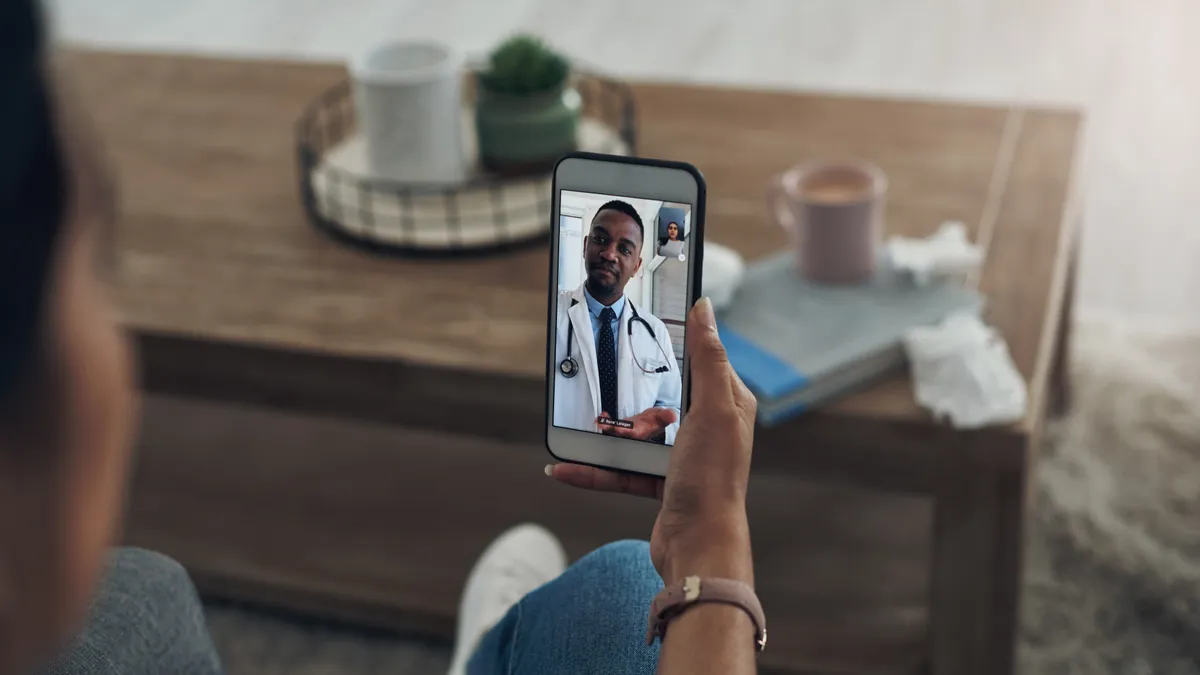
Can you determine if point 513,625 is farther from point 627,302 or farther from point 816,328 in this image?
point 816,328

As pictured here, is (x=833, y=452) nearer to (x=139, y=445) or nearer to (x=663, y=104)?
(x=663, y=104)

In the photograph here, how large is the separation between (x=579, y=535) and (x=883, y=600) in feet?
1.11

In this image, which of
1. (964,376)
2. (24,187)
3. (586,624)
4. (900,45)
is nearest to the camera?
(24,187)

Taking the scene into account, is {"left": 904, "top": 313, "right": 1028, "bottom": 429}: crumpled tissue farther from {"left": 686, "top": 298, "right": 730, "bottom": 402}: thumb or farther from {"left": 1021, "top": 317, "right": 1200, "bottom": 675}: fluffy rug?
{"left": 686, "top": 298, "right": 730, "bottom": 402}: thumb

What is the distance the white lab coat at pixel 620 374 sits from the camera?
64 cm

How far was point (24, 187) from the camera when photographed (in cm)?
34

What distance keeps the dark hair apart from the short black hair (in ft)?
1.07

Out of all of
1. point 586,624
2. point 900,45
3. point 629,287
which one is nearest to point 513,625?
point 586,624

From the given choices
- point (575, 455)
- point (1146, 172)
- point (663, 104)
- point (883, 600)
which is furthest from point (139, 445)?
point (1146, 172)

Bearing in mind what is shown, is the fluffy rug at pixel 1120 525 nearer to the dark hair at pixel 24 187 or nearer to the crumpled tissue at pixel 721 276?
the crumpled tissue at pixel 721 276

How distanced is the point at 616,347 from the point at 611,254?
1.8 inches

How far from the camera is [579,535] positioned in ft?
4.81

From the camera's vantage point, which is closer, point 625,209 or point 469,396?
point 625,209

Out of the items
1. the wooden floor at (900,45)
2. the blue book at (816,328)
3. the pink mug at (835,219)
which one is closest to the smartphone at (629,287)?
the blue book at (816,328)
